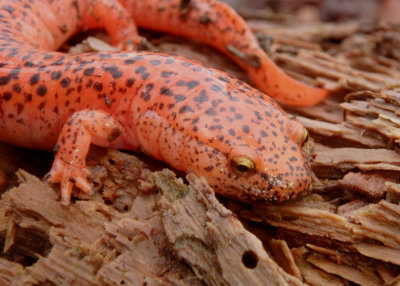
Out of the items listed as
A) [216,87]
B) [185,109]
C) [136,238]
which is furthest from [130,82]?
[136,238]

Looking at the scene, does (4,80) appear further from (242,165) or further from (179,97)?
(242,165)

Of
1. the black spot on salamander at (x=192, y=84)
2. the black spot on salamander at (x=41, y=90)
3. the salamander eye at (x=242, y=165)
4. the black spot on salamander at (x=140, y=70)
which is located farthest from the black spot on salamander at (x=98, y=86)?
the salamander eye at (x=242, y=165)

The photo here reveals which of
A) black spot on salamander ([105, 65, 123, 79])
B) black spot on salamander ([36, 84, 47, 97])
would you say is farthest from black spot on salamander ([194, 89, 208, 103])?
black spot on salamander ([36, 84, 47, 97])

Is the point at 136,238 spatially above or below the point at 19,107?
below

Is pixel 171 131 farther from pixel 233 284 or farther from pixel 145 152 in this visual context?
pixel 233 284

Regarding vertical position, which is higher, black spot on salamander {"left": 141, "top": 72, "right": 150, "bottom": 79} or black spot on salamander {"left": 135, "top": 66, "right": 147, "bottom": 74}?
black spot on salamander {"left": 135, "top": 66, "right": 147, "bottom": 74}

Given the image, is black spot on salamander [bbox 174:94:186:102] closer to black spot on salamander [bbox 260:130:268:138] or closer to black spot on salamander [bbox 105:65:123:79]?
black spot on salamander [bbox 105:65:123:79]
